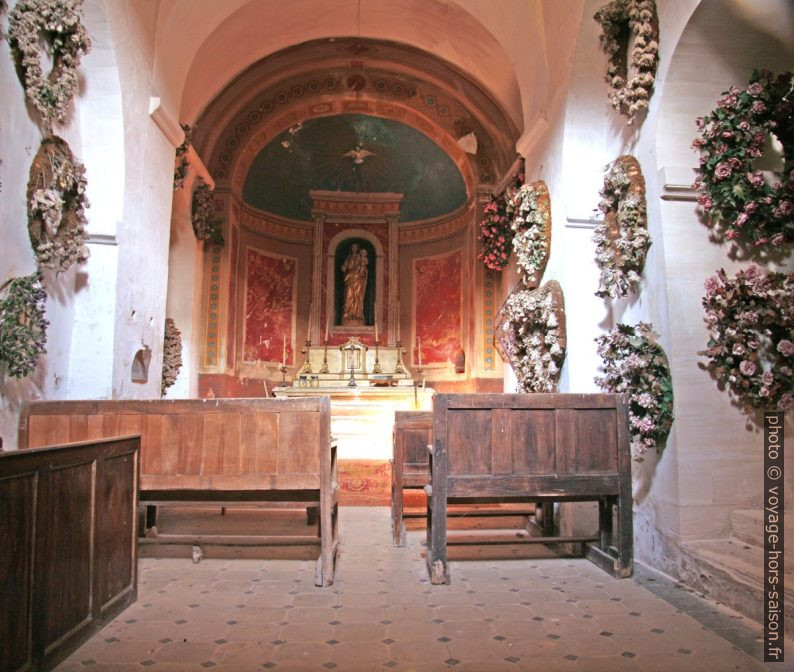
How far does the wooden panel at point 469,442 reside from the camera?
4.25 metres

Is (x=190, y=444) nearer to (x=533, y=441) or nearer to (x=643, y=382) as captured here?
(x=533, y=441)

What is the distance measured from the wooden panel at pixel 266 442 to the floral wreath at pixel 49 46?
285 centimetres

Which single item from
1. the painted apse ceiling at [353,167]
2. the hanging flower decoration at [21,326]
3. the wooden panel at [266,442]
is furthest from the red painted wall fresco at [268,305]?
the wooden panel at [266,442]

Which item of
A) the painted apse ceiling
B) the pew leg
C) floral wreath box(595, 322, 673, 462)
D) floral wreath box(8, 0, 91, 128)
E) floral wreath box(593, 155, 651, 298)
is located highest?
the painted apse ceiling

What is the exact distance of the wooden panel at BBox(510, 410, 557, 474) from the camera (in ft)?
14.0

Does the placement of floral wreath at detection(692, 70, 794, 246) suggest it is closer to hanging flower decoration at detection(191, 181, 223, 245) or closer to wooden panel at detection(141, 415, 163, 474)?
wooden panel at detection(141, 415, 163, 474)

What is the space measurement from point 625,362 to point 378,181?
10357mm

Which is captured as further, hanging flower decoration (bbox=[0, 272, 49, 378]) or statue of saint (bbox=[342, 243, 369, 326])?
statue of saint (bbox=[342, 243, 369, 326])

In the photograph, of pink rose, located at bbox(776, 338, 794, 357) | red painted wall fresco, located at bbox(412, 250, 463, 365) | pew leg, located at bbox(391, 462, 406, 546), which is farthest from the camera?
red painted wall fresco, located at bbox(412, 250, 463, 365)

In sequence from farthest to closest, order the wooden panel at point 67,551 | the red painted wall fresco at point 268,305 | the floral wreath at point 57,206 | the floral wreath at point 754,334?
the red painted wall fresco at point 268,305, the floral wreath at point 57,206, the floral wreath at point 754,334, the wooden panel at point 67,551

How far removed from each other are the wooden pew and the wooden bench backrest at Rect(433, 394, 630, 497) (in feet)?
6.71

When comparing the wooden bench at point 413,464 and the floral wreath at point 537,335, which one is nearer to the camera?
the wooden bench at point 413,464

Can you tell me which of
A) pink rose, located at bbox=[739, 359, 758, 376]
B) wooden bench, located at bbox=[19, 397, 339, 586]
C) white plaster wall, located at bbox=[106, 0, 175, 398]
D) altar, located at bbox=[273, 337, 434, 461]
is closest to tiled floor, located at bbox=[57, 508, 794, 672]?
wooden bench, located at bbox=[19, 397, 339, 586]

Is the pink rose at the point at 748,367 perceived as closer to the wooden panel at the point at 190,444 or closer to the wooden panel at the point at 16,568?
the wooden panel at the point at 190,444
